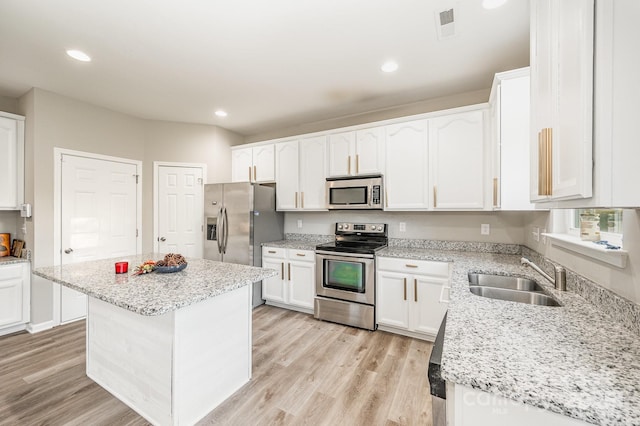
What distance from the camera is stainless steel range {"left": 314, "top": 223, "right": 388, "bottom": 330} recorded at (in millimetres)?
2965

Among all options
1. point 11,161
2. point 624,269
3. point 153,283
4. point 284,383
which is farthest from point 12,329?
point 624,269

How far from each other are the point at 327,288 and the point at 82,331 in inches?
110

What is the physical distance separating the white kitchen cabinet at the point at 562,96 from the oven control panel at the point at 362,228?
7.46ft

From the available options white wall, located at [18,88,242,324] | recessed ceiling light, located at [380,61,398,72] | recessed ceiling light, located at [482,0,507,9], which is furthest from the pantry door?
recessed ceiling light, located at [482,0,507,9]

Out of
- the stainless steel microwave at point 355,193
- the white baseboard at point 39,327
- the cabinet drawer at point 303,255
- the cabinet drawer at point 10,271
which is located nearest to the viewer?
the cabinet drawer at point 10,271

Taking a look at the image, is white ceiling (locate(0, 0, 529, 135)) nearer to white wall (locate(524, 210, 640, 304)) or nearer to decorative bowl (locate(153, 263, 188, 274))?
white wall (locate(524, 210, 640, 304))

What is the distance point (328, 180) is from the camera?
3.52 metres

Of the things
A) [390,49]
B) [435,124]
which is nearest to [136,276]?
[390,49]

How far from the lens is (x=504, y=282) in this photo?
196cm

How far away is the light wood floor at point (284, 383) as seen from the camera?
5.77 feet

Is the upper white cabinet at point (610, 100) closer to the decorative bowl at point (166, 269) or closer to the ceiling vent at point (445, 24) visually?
the ceiling vent at point (445, 24)

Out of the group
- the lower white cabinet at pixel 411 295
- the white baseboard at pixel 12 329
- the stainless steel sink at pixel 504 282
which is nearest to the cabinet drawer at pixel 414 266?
the lower white cabinet at pixel 411 295

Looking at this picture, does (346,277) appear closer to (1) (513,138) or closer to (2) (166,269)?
(2) (166,269)

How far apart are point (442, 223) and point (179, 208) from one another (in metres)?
3.72
